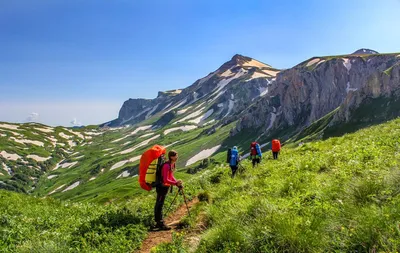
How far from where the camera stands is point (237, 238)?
7.60 meters

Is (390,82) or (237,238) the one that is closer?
(237,238)

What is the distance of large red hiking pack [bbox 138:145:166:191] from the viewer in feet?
40.0

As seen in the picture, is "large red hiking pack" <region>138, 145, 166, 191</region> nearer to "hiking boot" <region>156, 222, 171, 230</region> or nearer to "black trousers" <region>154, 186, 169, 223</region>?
"black trousers" <region>154, 186, 169, 223</region>

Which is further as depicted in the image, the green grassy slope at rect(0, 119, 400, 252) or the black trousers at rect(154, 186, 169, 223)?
the black trousers at rect(154, 186, 169, 223)

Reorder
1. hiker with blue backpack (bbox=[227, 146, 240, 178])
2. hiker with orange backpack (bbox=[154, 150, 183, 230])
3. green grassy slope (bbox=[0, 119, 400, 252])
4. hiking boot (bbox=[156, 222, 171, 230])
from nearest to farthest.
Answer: green grassy slope (bbox=[0, 119, 400, 252]), hiking boot (bbox=[156, 222, 171, 230]), hiker with orange backpack (bbox=[154, 150, 183, 230]), hiker with blue backpack (bbox=[227, 146, 240, 178])

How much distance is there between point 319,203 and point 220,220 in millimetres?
3146

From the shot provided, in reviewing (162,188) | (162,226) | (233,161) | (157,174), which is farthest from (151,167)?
(233,161)

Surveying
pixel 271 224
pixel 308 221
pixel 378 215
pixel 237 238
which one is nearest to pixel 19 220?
pixel 237 238

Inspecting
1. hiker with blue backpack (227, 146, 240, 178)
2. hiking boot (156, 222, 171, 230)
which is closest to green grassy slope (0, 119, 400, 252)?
Result: hiking boot (156, 222, 171, 230)

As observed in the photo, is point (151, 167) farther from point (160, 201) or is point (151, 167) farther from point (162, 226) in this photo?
point (162, 226)

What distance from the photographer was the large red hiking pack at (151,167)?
40.0 feet

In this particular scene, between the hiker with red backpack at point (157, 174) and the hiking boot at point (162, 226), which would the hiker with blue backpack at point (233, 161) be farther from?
the hiking boot at point (162, 226)

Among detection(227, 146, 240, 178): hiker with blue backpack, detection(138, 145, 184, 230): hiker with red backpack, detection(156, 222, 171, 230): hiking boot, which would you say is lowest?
detection(156, 222, 171, 230): hiking boot

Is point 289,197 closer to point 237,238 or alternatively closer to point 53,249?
point 237,238
